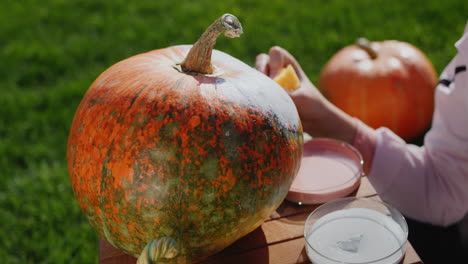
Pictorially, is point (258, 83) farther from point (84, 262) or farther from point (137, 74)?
point (84, 262)

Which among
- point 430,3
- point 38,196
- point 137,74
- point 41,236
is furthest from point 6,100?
point 430,3

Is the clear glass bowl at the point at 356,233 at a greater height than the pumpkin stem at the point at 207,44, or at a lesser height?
lesser

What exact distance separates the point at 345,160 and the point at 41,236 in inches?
69.2

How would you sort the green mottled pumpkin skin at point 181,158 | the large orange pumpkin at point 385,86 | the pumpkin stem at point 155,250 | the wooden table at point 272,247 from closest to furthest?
1. the pumpkin stem at point 155,250
2. the green mottled pumpkin skin at point 181,158
3. the wooden table at point 272,247
4. the large orange pumpkin at point 385,86

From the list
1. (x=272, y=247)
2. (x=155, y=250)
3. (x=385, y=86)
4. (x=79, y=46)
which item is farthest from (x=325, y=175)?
(x=79, y=46)

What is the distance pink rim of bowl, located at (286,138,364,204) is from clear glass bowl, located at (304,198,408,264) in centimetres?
13

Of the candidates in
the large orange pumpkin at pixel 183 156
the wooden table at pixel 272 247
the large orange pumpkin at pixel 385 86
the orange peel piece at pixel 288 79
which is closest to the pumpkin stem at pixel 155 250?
the large orange pumpkin at pixel 183 156

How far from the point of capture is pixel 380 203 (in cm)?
132

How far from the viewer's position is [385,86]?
9.62ft

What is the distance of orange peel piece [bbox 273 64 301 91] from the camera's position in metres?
1.82

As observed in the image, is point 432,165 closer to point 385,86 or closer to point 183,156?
point 385,86

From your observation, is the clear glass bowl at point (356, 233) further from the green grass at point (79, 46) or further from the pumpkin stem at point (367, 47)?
the pumpkin stem at point (367, 47)

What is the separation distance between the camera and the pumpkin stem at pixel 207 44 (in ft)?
4.13

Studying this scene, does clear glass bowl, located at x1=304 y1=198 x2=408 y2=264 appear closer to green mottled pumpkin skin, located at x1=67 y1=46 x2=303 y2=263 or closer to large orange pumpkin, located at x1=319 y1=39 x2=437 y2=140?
green mottled pumpkin skin, located at x1=67 y1=46 x2=303 y2=263
